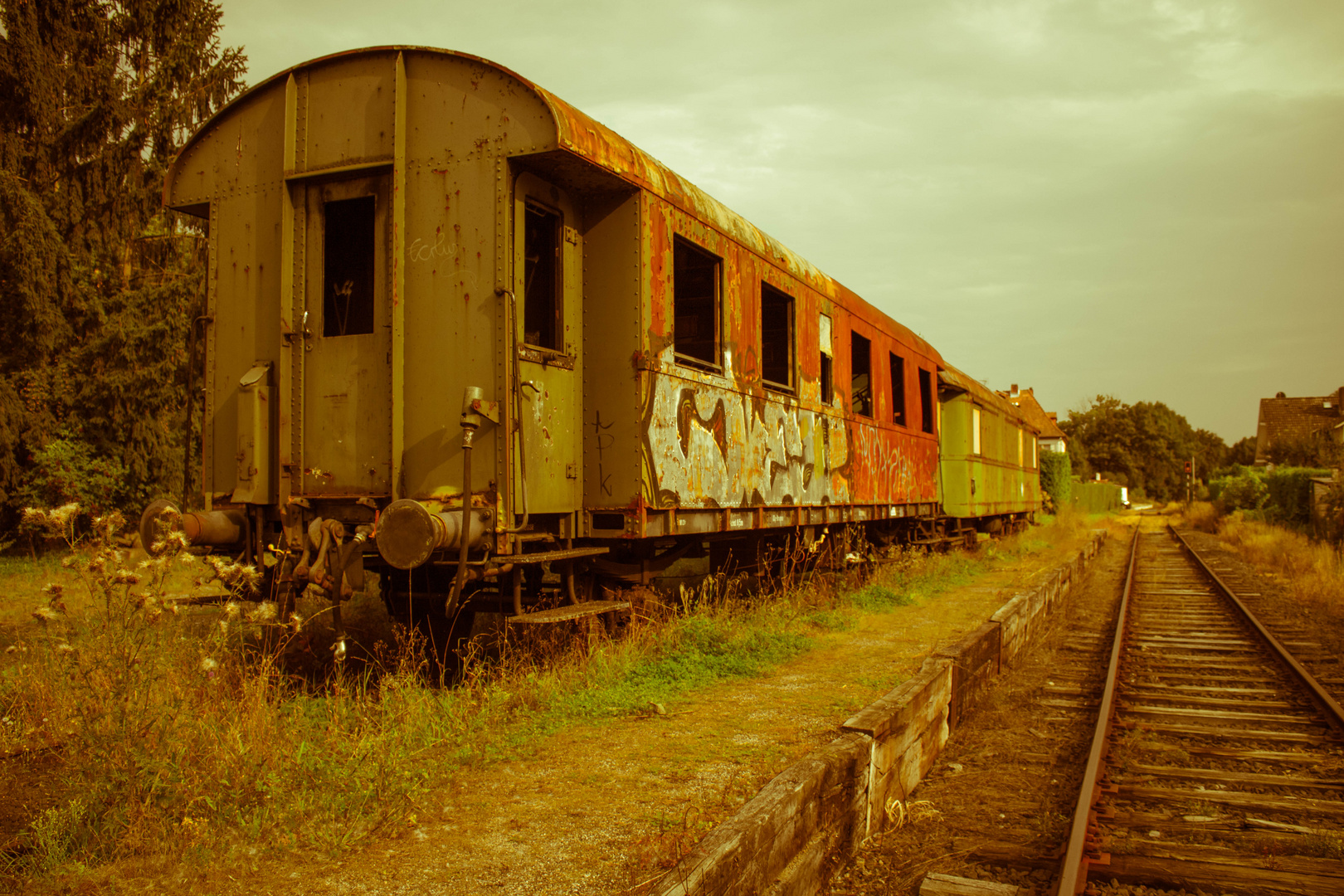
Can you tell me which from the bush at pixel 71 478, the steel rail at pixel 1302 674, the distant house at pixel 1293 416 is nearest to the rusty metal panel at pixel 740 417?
the steel rail at pixel 1302 674

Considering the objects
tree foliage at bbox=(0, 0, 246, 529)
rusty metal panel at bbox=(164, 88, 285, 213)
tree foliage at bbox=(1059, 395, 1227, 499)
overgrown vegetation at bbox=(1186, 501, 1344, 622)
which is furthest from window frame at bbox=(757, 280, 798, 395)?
tree foliage at bbox=(1059, 395, 1227, 499)

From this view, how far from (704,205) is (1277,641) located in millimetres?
7278

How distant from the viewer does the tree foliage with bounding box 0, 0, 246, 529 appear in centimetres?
1311

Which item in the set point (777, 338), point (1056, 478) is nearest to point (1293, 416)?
point (1056, 478)

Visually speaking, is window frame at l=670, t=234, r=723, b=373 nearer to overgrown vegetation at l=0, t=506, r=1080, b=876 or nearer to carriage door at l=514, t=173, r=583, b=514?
carriage door at l=514, t=173, r=583, b=514

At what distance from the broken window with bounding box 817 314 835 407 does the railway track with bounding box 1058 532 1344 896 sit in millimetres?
3489

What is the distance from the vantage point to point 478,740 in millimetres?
3955

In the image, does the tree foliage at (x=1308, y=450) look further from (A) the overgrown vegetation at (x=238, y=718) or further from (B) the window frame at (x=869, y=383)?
(A) the overgrown vegetation at (x=238, y=718)

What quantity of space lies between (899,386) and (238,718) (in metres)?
Answer: 10.0

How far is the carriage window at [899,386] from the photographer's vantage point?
38.8ft

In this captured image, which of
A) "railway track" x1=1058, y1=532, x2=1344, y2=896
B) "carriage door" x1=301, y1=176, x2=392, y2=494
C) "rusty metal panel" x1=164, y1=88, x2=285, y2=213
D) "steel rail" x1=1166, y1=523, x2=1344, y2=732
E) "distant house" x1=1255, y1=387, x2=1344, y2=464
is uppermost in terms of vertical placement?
"distant house" x1=1255, y1=387, x2=1344, y2=464

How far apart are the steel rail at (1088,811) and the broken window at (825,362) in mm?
3553

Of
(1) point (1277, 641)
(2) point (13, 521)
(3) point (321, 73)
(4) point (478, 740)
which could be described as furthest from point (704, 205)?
(2) point (13, 521)

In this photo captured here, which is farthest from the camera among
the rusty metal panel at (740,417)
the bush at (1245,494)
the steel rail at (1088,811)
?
the bush at (1245,494)
